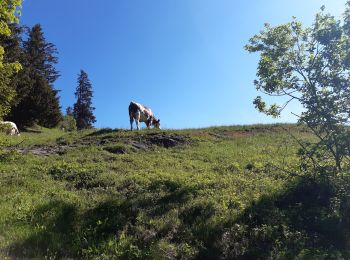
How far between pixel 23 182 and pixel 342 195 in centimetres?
993

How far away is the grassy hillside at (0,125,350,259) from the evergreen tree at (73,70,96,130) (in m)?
54.7

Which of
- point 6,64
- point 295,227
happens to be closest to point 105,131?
point 6,64

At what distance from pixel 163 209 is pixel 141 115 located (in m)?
19.7

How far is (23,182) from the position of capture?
1423 cm

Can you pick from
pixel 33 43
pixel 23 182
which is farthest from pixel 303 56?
pixel 33 43

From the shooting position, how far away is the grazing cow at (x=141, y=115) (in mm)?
29066

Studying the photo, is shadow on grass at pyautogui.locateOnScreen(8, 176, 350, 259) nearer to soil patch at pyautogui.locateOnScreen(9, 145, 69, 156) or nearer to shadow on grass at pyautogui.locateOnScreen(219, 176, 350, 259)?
shadow on grass at pyautogui.locateOnScreen(219, 176, 350, 259)

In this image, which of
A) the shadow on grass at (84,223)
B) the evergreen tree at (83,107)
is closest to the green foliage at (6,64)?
the shadow on grass at (84,223)

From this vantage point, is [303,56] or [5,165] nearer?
[303,56]

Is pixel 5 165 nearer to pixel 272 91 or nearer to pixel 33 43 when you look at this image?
pixel 272 91

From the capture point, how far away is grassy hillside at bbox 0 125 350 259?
9.79m

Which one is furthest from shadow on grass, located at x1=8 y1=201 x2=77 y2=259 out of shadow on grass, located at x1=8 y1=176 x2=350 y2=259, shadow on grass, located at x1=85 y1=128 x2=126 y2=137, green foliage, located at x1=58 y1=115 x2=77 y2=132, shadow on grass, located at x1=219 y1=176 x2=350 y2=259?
green foliage, located at x1=58 y1=115 x2=77 y2=132

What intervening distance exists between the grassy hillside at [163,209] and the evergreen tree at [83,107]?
179 ft

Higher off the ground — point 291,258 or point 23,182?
point 23,182
